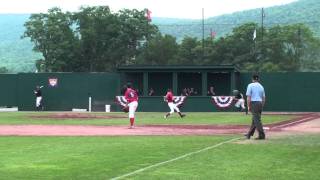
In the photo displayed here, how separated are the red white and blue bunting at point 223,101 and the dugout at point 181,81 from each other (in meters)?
0.52

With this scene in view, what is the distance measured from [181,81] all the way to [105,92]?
593cm

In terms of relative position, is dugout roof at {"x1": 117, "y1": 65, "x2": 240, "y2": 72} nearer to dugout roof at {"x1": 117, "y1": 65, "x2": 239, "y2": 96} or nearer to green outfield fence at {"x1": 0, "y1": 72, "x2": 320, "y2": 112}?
dugout roof at {"x1": 117, "y1": 65, "x2": 239, "y2": 96}

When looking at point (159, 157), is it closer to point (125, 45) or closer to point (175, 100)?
point (175, 100)

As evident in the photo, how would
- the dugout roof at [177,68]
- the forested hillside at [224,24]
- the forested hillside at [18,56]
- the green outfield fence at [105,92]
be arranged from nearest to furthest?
the dugout roof at [177,68] < the green outfield fence at [105,92] < the forested hillside at [224,24] < the forested hillside at [18,56]

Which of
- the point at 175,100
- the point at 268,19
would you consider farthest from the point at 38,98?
the point at 268,19

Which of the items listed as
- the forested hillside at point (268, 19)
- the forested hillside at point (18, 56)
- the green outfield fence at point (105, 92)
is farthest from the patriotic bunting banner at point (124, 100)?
the forested hillside at point (18, 56)

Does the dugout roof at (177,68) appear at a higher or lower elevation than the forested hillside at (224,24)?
lower

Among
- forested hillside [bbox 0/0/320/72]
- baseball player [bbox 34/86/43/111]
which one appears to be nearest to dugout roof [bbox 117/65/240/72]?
baseball player [bbox 34/86/43/111]

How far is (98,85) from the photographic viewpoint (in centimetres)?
5112

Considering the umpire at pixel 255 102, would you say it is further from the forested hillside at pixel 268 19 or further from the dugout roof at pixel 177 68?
the forested hillside at pixel 268 19

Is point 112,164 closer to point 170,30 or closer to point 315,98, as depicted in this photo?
point 315,98

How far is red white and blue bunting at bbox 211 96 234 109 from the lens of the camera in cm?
4781

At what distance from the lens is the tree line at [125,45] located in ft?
289

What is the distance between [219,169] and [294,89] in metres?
38.2
